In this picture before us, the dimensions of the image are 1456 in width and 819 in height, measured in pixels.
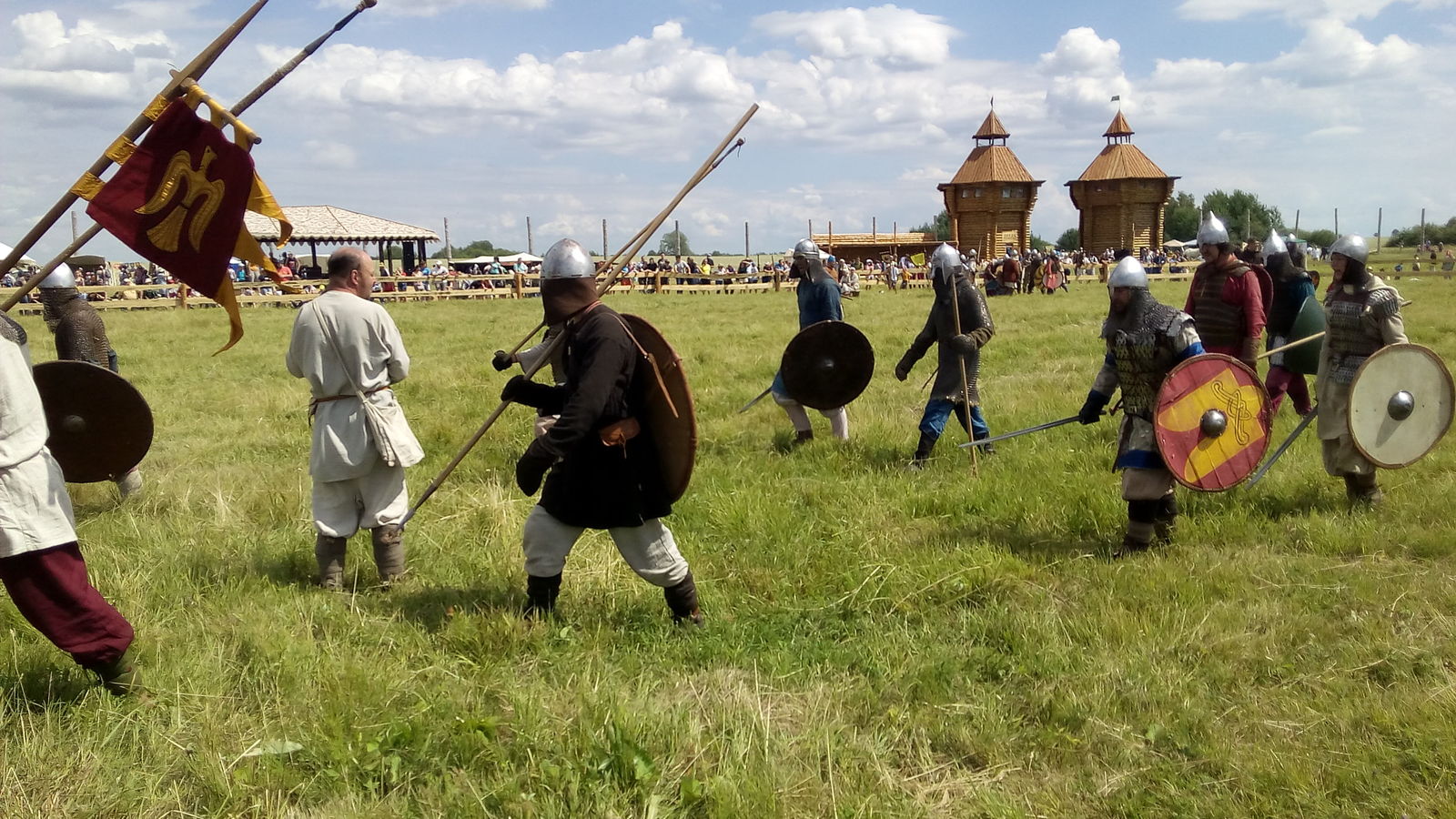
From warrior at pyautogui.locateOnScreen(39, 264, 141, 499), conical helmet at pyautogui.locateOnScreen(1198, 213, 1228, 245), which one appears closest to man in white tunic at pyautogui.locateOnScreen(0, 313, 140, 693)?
warrior at pyautogui.locateOnScreen(39, 264, 141, 499)

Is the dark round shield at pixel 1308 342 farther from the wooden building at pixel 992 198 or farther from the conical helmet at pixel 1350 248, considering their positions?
the wooden building at pixel 992 198

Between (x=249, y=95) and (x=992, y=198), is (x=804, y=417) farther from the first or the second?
(x=992, y=198)

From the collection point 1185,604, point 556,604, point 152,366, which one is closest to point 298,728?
point 556,604

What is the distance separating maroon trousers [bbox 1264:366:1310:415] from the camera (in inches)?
300

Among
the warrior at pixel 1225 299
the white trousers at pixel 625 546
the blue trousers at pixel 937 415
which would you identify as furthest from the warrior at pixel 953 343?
the white trousers at pixel 625 546

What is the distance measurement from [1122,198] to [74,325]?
50729 mm

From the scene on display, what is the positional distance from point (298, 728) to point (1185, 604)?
340cm

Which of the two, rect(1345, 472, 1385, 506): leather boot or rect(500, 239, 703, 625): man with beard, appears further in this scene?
rect(1345, 472, 1385, 506): leather boot

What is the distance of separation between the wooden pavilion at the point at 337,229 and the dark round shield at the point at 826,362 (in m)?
28.2

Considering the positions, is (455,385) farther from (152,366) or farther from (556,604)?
(556,604)

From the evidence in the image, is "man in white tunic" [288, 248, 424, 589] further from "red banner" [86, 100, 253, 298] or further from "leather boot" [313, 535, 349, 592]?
"red banner" [86, 100, 253, 298]

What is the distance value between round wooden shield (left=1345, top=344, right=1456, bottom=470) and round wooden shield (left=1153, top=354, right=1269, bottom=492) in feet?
2.26

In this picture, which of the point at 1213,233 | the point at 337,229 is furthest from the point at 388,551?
the point at 337,229

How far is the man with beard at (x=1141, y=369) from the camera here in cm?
491
